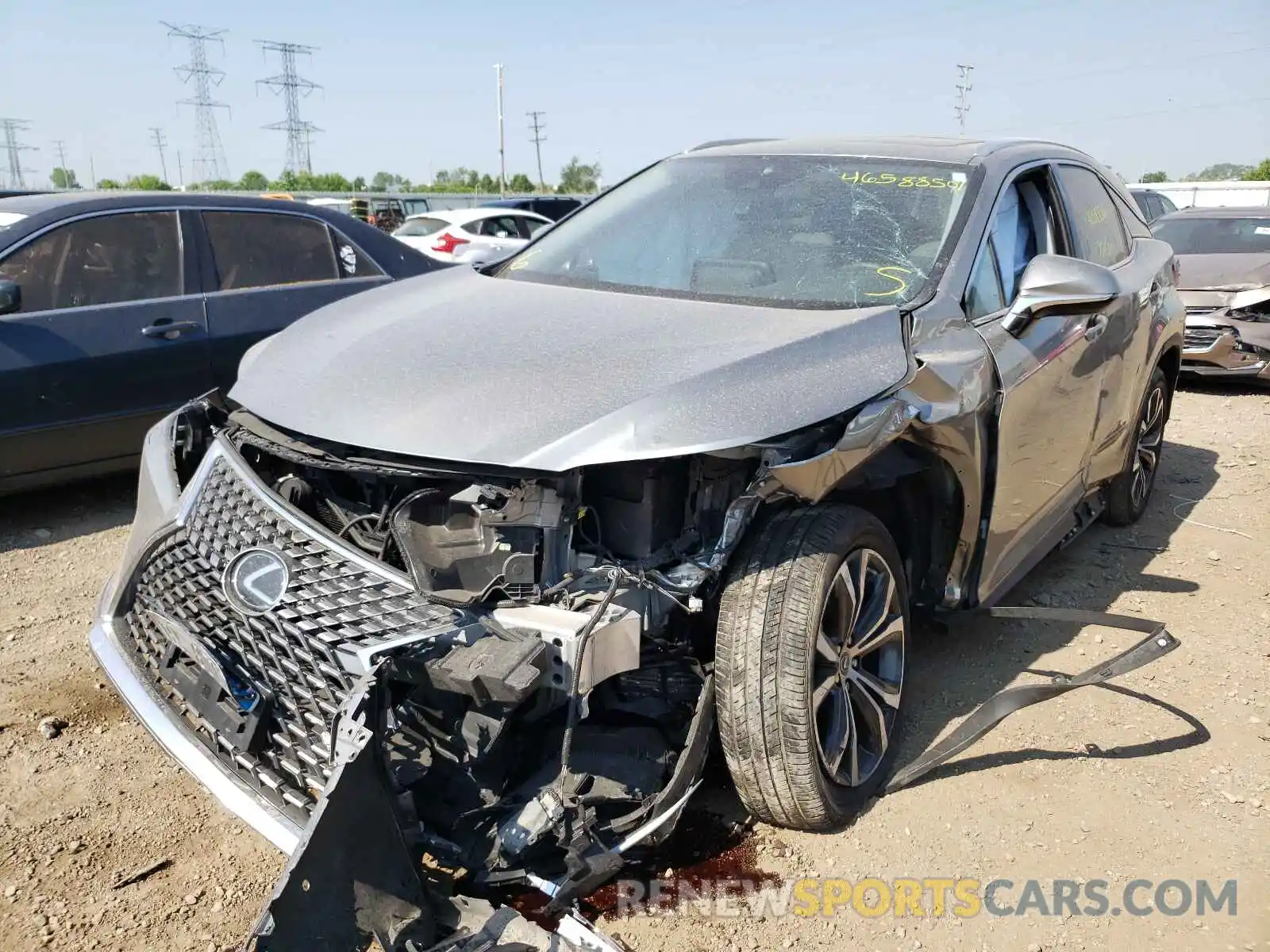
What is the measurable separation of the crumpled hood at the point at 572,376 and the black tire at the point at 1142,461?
2.67 meters

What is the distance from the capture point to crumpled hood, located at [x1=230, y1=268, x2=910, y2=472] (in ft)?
7.50

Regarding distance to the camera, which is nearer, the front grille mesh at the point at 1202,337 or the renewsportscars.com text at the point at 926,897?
the renewsportscars.com text at the point at 926,897

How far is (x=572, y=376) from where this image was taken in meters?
2.49

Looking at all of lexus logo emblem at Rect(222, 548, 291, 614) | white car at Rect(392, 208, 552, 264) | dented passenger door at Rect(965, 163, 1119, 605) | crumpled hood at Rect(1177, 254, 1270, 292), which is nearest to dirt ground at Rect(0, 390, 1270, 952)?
dented passenger door at Rect(965, 163, 1119, 605)

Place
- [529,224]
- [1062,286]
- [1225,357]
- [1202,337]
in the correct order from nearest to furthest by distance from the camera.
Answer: [1062,286] < [1225,357] < [1202,337] < [529,224]

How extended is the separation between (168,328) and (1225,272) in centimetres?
857

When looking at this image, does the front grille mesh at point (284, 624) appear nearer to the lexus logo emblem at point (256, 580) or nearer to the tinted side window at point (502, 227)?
the lexus logo emblem at point (256, 580)

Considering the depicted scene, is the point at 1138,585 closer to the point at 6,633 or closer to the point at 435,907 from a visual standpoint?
the point at 435,907

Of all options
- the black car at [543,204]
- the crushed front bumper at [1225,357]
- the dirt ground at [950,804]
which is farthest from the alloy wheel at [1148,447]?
the black car at [543,204]

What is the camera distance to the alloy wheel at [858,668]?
262 centimetres

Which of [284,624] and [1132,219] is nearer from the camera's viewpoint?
[284,624]

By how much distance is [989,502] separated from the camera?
3.10 metres

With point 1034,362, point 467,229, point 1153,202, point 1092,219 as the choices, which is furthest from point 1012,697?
point 1153,202

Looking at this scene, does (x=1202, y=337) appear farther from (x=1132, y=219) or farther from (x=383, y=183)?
(x=383, y=183)
